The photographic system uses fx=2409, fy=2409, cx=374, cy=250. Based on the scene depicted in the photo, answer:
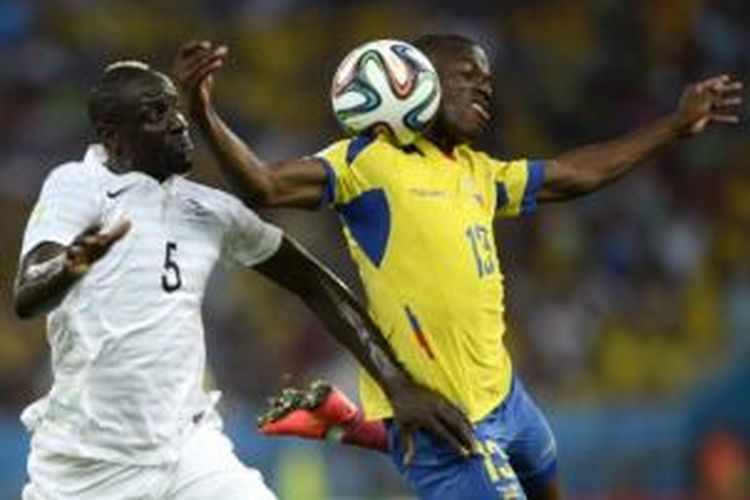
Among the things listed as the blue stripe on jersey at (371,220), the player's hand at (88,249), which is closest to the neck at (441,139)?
Result: the blue stripe on jersey at (371,220)

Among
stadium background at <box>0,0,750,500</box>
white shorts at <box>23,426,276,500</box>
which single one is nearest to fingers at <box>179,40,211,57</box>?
white shorts at <box>23,426,276,500</box>

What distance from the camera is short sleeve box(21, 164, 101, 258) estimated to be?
23.1 ft

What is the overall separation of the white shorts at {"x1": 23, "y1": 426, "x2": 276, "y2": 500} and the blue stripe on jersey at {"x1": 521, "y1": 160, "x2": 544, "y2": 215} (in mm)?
1351

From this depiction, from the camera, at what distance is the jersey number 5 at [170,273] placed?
735 cm

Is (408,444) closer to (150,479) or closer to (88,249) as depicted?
(150,479)

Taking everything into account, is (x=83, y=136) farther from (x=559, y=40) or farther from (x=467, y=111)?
(x=467, y=111)

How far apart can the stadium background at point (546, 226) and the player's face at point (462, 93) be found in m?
6.60

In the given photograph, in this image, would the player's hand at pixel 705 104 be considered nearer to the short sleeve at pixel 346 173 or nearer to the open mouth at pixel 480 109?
the open mouth at pixel 480 109

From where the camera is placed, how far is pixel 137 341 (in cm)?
727

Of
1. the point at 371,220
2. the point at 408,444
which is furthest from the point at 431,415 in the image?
the point at 371,220

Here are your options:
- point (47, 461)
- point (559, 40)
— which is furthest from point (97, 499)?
point (559, 40)

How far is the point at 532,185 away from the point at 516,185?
59mm

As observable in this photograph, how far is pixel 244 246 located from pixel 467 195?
73 cm

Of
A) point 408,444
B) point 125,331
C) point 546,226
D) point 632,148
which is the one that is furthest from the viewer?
point 546,226
